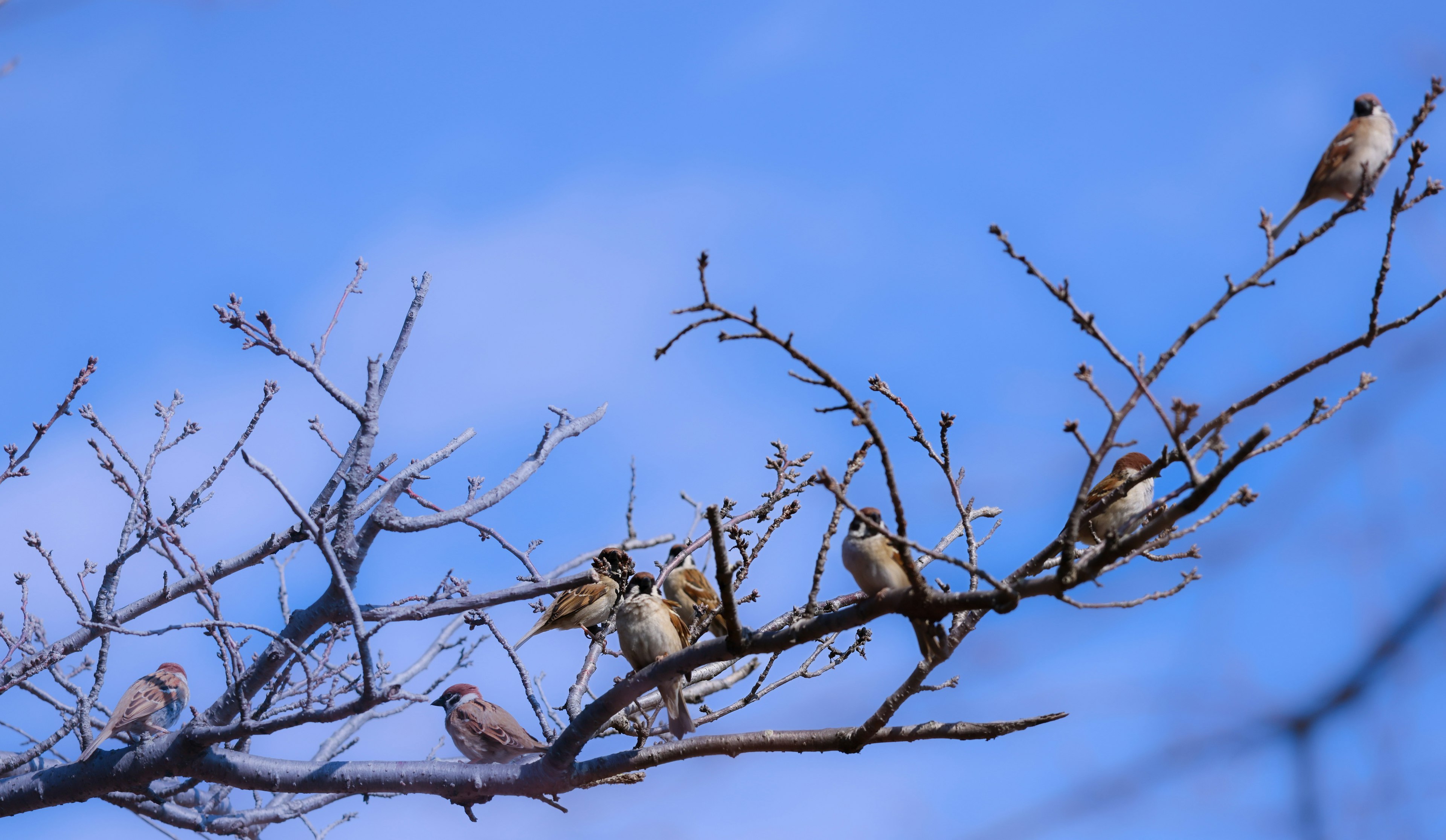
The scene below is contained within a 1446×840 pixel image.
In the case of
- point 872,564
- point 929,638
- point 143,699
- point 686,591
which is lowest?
point 929,638

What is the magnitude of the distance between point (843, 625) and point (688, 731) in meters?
1.79

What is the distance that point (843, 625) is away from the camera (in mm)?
3828

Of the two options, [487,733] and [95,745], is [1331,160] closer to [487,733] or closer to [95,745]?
[487,733]

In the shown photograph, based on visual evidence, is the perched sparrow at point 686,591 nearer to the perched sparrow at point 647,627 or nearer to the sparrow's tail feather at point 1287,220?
the perched sparrow at point 647,627

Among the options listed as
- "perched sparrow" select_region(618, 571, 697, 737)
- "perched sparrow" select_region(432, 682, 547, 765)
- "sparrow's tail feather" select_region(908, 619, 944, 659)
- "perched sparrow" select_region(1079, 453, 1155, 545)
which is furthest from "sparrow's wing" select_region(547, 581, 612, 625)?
"sparrow's tail feather" select_region(908, 619, 944, 659)

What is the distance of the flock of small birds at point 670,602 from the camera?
4387 mm

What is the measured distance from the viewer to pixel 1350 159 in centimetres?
433

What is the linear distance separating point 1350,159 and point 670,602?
4.49 meters

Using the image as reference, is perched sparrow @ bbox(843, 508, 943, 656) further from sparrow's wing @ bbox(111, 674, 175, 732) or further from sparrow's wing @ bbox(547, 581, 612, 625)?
sparrow's wing @ bbox(111, 674, 175, 732)

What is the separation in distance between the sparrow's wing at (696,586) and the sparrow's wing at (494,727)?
1.43 m

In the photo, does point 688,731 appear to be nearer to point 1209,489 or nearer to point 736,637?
point 736,637

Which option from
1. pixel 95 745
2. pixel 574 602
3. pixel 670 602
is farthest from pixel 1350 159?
pixel 95 745

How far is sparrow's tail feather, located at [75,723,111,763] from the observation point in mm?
5777

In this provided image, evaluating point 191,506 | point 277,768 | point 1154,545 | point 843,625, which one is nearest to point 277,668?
point 277,768
